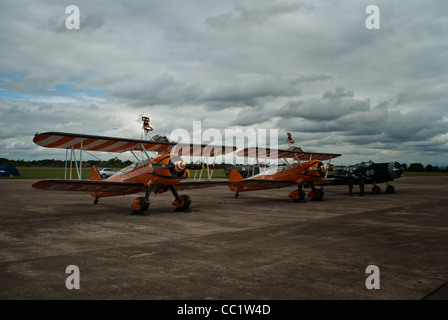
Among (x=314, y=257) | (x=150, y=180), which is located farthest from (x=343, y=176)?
(x=314, y=257)

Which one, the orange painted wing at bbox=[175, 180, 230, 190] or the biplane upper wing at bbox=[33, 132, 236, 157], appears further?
the orange painted wing at bbox=[175, 180, 230, 190]

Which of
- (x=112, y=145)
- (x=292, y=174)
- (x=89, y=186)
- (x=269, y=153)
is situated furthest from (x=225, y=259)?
(x=269, y=153)

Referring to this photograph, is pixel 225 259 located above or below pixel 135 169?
below

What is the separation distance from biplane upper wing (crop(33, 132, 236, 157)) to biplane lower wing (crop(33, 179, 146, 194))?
1.31 metres

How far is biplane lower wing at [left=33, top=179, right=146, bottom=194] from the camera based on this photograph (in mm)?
9870

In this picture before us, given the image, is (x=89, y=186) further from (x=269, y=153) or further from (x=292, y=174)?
(x=292, y=174)

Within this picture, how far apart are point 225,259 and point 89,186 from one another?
293 inches

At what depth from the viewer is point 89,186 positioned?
435 inches

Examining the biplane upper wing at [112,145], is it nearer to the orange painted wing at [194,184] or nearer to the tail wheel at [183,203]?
the orange painted wing at [194,184]

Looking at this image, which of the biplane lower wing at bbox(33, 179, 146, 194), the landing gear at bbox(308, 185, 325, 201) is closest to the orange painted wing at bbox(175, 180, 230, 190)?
the biplane lower wing at bbox(33, 179, 146, 194)

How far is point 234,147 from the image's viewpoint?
51.0 feet

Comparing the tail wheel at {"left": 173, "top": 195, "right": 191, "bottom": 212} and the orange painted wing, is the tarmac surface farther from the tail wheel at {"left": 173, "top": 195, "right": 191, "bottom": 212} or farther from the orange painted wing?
the orange painted wing

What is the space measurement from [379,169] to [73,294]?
875 inches

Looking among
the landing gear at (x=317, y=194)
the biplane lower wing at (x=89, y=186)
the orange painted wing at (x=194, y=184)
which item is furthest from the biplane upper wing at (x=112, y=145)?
the landing gear at (x=317, y=194)
